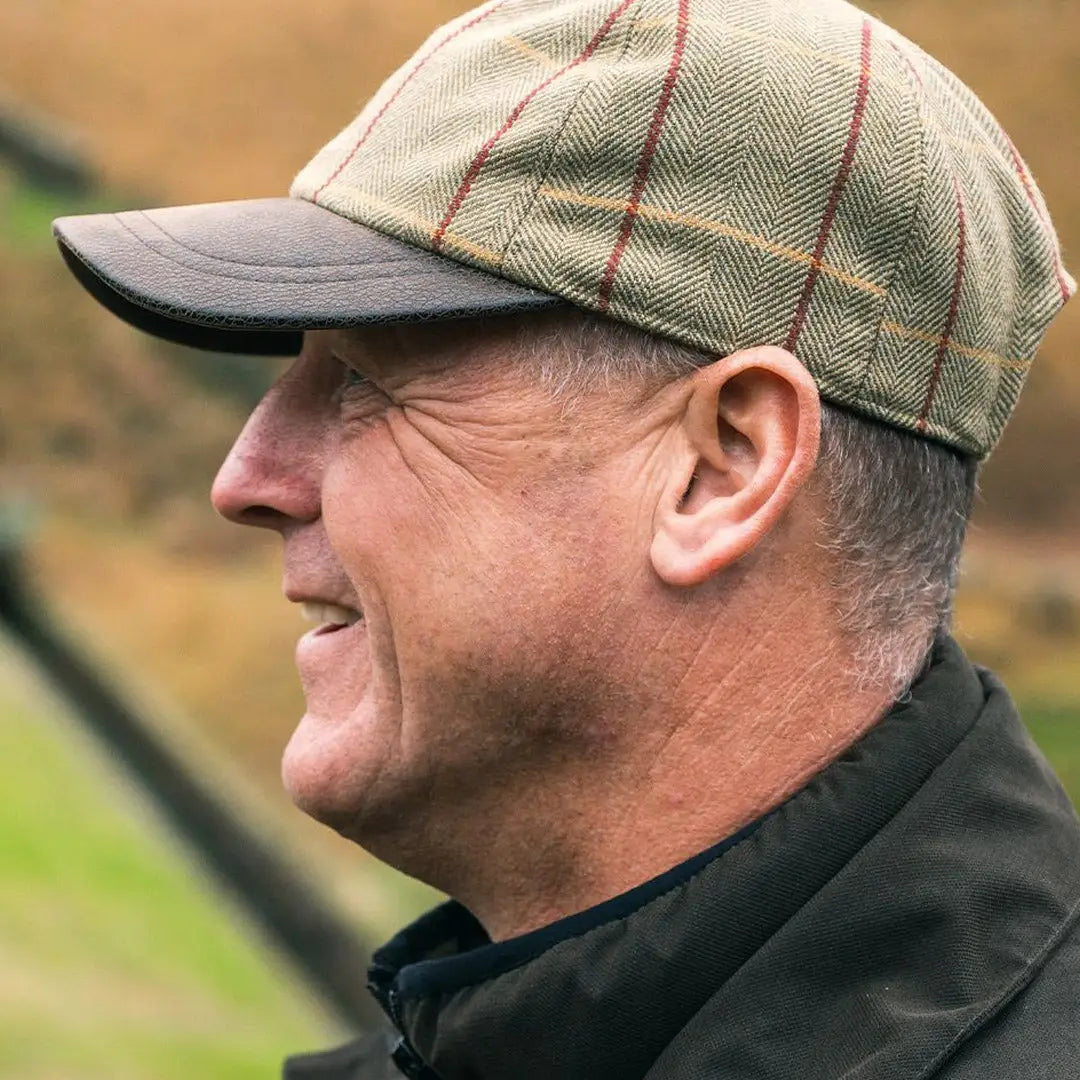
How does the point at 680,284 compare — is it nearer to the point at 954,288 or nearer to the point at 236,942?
the point at 954,288

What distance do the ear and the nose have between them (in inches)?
14.2

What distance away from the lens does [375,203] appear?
1179 millimetres

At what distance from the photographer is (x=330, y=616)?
4.34 feet

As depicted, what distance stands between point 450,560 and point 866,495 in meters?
0.36

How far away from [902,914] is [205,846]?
274 cm

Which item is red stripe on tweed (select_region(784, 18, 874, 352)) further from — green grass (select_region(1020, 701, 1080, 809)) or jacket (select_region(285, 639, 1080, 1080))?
green grass (select_region(1020, 701, 1080, 809))

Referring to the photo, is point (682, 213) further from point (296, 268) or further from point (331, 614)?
point (331, 614)

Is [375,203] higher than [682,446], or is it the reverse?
[375,203]

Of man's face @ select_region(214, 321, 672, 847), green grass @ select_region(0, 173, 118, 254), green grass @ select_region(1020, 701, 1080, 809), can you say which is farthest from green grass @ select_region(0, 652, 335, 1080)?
man's face @ select_region(214, 321, 672, 847)

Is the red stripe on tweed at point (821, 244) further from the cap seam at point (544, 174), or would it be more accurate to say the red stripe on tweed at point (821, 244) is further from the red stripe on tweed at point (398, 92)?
the red stripe on tweed at point (398, 92)

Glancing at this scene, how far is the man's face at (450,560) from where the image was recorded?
45.3 inches

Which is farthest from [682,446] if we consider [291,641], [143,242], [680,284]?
[291,641]

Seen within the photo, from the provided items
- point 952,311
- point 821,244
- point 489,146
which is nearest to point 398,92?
point 489,146

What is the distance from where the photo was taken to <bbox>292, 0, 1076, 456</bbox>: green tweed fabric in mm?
1105
